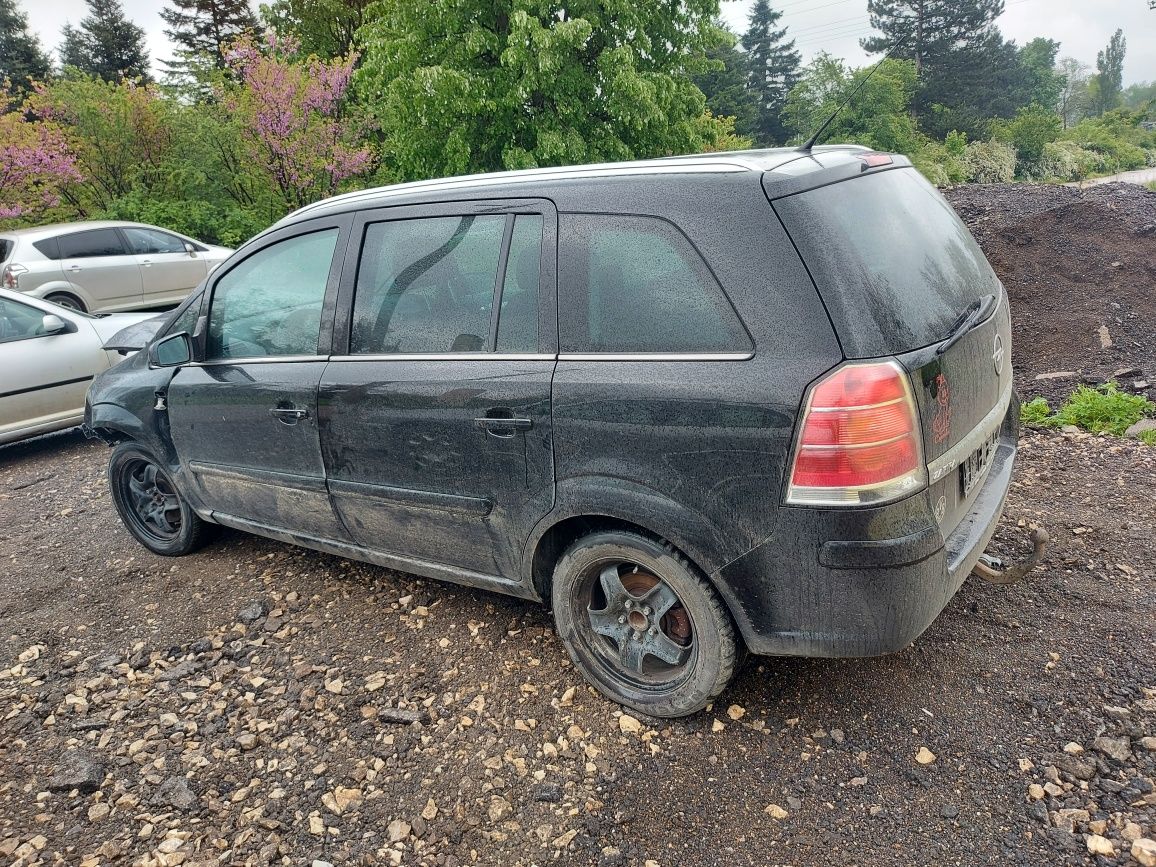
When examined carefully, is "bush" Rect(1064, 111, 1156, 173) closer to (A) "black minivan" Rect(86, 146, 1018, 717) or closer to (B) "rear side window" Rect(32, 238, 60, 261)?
(B) "rear side window" Rect(32, 238, 60, 261)

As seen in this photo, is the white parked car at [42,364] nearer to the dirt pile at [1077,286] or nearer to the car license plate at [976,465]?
the car license plate at [976,465]

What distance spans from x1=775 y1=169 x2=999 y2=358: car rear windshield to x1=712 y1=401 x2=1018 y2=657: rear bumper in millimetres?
486

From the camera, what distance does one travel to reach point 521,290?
9.27 feet

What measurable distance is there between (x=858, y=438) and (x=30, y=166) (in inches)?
637

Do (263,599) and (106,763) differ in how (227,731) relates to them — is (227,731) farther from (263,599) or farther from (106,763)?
(263,599)

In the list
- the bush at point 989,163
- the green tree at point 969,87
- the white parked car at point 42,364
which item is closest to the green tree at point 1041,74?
the green tree at point 969,87

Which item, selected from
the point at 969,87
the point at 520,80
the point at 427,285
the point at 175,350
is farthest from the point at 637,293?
the point at 969,87

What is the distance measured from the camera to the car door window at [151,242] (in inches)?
460

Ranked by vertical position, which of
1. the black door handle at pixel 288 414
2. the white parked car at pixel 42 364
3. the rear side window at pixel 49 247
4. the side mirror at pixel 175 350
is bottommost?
the white parked car at pixel 42 364

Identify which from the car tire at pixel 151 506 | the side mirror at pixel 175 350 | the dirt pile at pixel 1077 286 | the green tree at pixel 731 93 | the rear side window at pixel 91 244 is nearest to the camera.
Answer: the side mirror at pixel 175 350

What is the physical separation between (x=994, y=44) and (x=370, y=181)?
51.6 metres

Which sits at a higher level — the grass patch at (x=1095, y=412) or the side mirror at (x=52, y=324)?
the side mirror at (x=52, y=324)

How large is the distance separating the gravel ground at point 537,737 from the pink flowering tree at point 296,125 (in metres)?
13.7

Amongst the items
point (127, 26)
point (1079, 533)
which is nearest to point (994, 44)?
point (127, 26)
